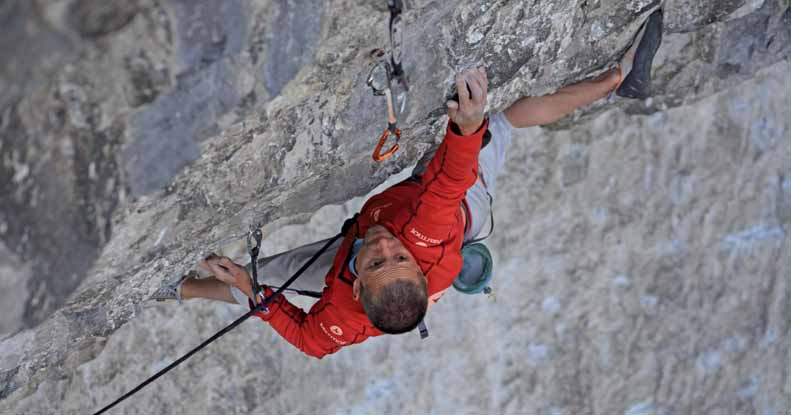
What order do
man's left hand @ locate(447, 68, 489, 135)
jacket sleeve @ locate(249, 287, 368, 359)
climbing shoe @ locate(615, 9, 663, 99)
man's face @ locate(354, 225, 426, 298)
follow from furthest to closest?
1. climbing shoe @ locate(615, 9, 663, 99)
2. jacket sleeve @ locate(249, 287, 368, 359)
3. man's face @ locate(354, 225, 426, 298)
4. man's left hand @ locate(447, 68, 489, 135)

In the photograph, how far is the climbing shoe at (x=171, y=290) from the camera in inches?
87.8

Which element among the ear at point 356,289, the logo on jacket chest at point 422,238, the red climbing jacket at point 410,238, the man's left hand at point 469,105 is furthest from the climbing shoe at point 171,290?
the man's left hand at point 469,105

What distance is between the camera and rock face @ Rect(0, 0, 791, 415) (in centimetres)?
125

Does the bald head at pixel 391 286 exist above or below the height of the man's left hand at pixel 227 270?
above

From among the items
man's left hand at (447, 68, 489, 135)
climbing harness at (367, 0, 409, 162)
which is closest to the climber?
man's left hand at (447, 68, 489, 135)

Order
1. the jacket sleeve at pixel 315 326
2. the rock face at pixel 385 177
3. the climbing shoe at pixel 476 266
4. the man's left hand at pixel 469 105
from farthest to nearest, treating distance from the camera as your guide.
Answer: the climbing shoe at pixel 476 266, the jacket sleeve at pixel 315 326, the man's left hand at pixel 469 105, the rock face at pixel 385 177

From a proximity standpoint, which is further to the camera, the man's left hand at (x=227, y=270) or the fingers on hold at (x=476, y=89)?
the man's left hand at (x=227, y=270)

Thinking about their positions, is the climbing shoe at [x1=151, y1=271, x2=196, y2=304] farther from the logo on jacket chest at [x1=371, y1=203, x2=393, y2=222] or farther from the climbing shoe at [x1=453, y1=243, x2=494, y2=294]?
the climbing shoe at [x1=453, y1=243, x2=494, y2=294]

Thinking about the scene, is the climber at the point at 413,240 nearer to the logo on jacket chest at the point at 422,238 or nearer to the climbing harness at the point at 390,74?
the logo on jacket chest at the point at 422,238

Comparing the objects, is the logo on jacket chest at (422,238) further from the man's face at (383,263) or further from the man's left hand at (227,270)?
the man's left hand at (227,270)

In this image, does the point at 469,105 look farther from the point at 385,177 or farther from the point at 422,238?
the point at 385,177

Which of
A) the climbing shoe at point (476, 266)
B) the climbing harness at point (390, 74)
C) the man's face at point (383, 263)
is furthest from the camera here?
the climbing shoe at point (476, 266)

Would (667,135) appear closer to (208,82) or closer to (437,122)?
(437,122)

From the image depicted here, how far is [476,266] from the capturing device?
7.26 ft
